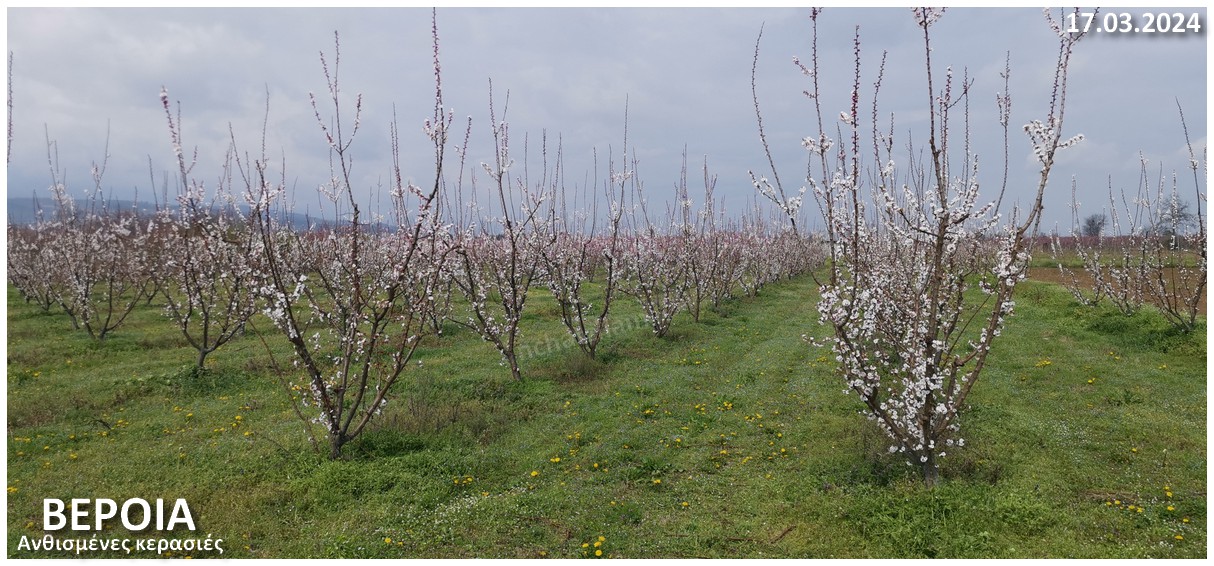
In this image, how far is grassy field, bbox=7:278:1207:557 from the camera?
17.6 feet

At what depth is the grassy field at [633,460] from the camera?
5375mm

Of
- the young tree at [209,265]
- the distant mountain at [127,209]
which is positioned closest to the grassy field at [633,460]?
the young tree at [209,265]

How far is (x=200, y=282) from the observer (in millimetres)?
11875

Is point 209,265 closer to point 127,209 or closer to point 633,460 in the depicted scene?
point 633,460

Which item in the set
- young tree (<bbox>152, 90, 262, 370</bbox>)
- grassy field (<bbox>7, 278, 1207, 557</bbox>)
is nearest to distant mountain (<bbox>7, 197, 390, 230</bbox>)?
young tree (<bbox>152, 90, 262, 370</bbox>)

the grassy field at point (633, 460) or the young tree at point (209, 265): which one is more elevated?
the young tree at point (209, 265)

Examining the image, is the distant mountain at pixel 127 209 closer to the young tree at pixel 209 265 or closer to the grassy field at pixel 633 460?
the young tree at pixel 209 265

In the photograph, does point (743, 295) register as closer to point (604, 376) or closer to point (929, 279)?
point (604, 376)

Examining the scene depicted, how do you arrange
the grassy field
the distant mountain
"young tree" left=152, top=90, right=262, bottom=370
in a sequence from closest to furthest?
the grassy field → "young tree" left=152, top=90, right=262, bottom=370 → the distant mountain

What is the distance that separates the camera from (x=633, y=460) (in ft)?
23.4

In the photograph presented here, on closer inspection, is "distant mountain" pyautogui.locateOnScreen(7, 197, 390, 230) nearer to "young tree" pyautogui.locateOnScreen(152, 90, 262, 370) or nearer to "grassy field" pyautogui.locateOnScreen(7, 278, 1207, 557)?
"young tree" pyautogui.locateOnScreen(152, 90, 262, 370)

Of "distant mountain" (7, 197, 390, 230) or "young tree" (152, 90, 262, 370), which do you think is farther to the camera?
"distant mountain" (7, 197, 390, 230)

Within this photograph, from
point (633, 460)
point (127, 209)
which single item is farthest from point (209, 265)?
point (127, 209)

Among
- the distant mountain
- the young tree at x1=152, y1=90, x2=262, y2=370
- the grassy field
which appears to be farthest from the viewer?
the distant mountain
